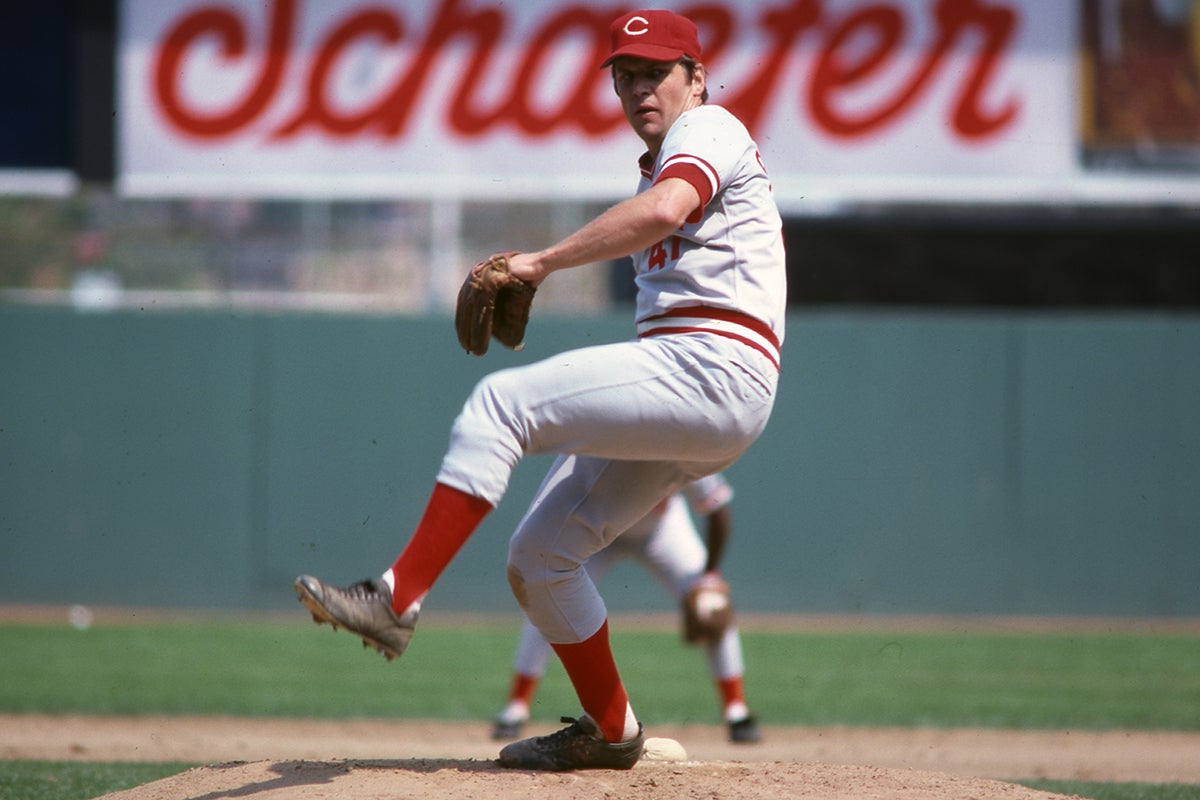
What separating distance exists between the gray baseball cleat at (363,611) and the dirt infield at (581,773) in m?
0.50

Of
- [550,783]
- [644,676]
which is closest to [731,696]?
[644,676]

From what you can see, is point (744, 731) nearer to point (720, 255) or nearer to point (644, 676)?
point (644, 676)

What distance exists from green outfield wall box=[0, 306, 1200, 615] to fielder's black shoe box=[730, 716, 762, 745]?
4.40 metres

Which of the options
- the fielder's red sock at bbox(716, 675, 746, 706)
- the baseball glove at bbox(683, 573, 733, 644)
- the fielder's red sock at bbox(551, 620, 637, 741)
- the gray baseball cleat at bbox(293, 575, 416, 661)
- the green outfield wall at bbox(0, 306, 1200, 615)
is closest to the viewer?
the gray baseball cleat at bbox(293, 575, 416, 661)

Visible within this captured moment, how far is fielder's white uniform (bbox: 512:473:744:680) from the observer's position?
608 centimetres

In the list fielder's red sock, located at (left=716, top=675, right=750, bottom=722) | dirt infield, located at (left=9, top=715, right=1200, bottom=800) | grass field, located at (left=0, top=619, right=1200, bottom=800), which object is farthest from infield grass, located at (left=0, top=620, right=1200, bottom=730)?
fielder's red sock, located at (left=716, top=675, right=750, bottom=722)

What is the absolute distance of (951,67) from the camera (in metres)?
11.1

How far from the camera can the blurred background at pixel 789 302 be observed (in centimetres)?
1045

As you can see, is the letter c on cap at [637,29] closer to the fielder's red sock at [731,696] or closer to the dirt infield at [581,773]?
the dirt infield at [581,773]

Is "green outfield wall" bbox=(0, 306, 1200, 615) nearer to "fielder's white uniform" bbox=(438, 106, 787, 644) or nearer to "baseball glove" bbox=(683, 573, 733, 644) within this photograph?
"baseball glove" bbox=(683, 573, 733, 644)

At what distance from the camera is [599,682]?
11.7 ft

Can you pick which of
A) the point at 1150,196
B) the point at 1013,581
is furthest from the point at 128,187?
the point at 1150,196

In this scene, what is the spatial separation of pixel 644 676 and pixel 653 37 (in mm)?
5424

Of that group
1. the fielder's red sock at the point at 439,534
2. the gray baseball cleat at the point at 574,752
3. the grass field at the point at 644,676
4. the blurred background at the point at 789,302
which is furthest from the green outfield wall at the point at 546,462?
the fielder's red sock at the point at 439,534
